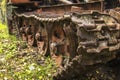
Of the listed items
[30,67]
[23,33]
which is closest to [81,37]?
[30,67]

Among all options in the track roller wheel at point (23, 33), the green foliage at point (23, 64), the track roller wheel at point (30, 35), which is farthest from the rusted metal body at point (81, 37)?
the track roller wheel at point (23, 33)

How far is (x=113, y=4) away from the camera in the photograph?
189 inches

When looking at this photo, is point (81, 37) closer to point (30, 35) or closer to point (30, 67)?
point (30, 67)

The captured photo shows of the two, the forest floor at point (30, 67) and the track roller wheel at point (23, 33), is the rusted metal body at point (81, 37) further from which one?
the track roller wheel at point (23, 33)

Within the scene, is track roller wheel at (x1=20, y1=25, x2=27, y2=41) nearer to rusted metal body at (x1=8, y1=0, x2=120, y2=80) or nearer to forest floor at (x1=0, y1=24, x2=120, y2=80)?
forest floor at (x1=0, y1=24, x2=120, y2=80)

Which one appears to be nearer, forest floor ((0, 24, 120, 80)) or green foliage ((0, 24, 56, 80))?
forest floor ((0, 24, 120, 80))

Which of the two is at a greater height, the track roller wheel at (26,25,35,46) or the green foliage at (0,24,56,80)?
the track roller wheel at (26,25,35,46)

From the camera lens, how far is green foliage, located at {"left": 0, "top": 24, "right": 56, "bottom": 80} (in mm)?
4638

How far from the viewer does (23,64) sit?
5332 mm

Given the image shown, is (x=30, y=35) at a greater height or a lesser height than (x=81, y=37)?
lesser

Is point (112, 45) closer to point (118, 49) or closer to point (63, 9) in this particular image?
point (118, 49)

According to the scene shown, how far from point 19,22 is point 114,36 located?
178 inches

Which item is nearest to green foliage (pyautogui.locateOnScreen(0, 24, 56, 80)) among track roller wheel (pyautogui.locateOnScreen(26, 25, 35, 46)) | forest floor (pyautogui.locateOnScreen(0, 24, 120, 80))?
forest floor (pyautogui.locateOnScreen(0, 24, 120, 80))

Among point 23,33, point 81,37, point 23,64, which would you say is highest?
point 81,37
